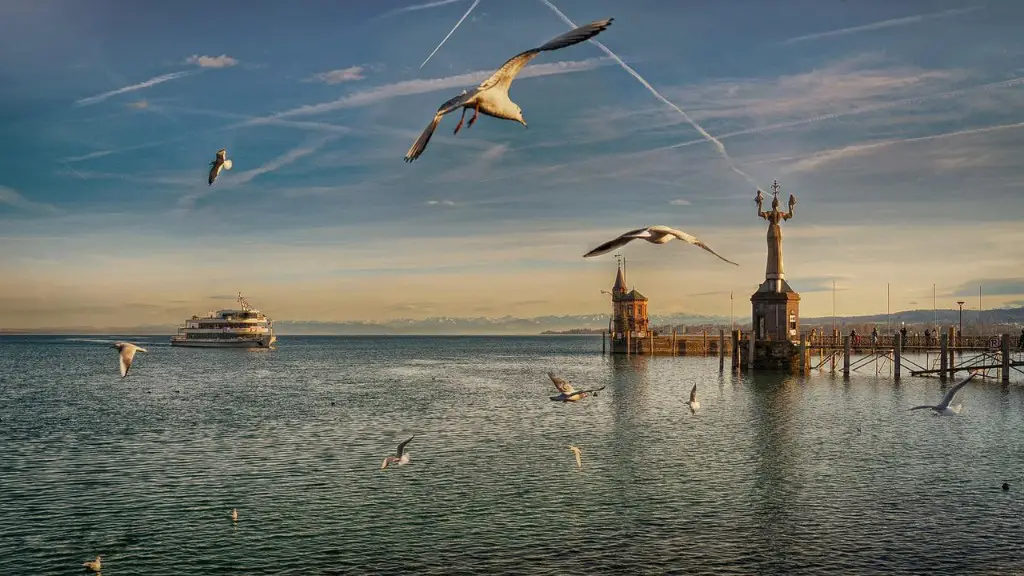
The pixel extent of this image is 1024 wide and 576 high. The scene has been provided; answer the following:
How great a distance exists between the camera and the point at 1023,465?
31781mm

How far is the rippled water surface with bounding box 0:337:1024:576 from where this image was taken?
21.1 metres

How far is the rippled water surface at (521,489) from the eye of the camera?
21141 mm

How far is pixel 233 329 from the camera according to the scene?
163 m

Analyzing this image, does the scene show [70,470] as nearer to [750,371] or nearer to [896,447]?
[896,447]

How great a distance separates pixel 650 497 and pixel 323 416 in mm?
28848

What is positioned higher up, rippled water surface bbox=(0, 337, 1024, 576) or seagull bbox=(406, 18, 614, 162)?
seagull bbox=(406, 18, 614, 162)

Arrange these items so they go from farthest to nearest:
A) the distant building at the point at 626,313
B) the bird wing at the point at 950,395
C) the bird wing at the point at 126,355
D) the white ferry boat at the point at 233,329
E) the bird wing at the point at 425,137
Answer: the white ferry boat at the point at 233,329, the distant building at the point at 626,313, the bird wing at the point at 950,395, the bird wing at the point at 126,355, the bird wing at the point at 425,137

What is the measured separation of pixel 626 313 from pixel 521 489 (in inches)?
3803

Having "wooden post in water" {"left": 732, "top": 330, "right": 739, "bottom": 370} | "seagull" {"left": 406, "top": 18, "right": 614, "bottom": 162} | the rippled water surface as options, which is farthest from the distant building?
"seagull" {"left": 406, "top": 18, "right": 614, "bottom": 162}

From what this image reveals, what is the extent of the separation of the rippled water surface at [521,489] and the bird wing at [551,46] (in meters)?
12.4

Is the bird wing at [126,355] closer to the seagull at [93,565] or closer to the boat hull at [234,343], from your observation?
the seagull at [93,565]

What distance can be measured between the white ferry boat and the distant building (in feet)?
245

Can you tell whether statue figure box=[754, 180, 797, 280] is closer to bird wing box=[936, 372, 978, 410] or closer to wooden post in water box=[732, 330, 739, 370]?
wooden post in water box=[732, 330, 739, 370]

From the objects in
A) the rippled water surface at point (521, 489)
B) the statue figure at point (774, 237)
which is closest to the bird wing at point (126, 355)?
the rippled water surface at point (521, 489)
